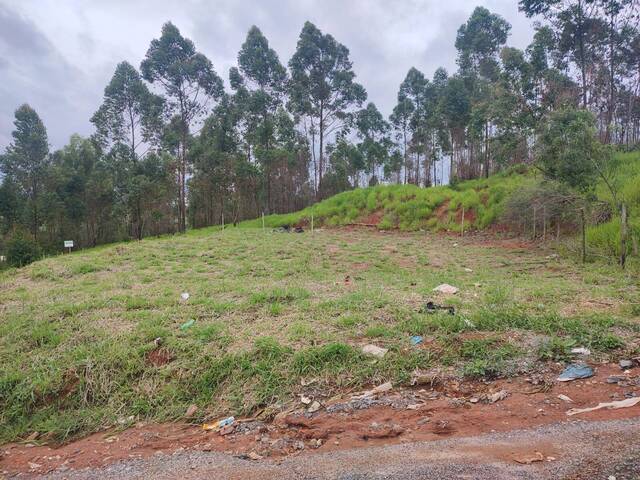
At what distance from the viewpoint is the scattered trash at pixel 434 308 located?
4003 mm

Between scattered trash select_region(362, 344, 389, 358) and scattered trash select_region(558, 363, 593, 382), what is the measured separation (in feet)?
4.16

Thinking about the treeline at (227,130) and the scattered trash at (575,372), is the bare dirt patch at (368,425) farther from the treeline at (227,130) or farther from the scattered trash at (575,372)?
the treeline at (227,130)

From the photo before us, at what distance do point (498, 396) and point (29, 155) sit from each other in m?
29.0

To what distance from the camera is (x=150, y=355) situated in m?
3.45

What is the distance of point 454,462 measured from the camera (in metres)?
1.81

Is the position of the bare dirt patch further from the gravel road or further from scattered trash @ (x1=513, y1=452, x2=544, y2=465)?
scattered trash @ (x1=513, y1=452, x2=544, y2=465)

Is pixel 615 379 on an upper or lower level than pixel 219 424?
upper

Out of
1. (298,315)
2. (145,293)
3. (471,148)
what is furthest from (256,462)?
(471,148)

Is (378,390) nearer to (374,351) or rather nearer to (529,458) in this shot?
(374,351)

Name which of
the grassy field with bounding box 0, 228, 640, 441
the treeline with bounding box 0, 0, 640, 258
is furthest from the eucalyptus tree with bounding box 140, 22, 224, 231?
the grassy field with bounding box 0, 228, 640, 441

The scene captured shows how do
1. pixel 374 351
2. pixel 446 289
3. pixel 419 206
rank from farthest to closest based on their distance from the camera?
pixel 419 206
pixel 446 289
pixel 374 351

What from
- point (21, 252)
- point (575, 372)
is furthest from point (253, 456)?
point (21, 252)

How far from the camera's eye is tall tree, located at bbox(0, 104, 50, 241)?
A: 22.4 meters

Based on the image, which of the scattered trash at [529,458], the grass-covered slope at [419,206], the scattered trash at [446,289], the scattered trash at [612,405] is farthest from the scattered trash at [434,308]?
the grass-covered slope at [419,206]
